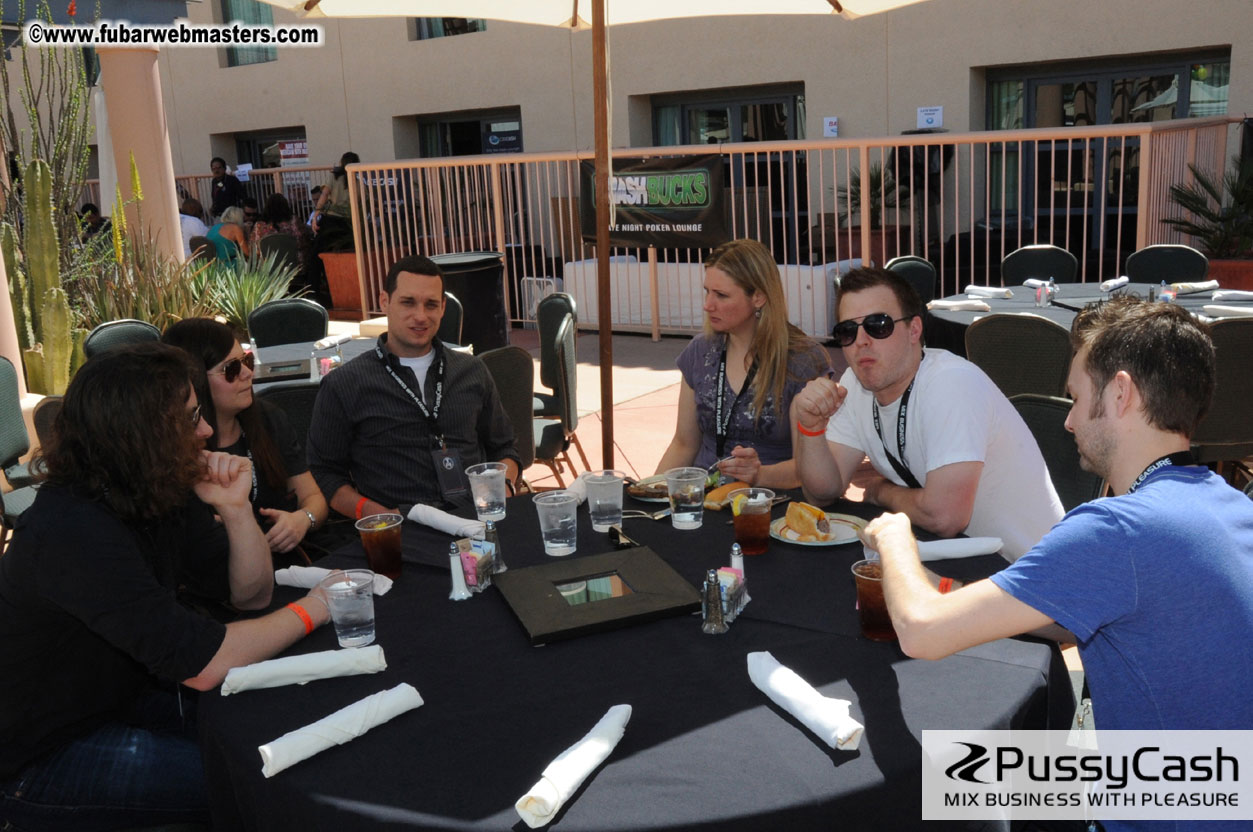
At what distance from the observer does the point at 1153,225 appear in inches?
364

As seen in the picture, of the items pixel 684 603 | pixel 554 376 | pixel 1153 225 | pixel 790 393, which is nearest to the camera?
pixel 684 603

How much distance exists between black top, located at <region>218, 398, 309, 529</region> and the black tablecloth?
3.76ft

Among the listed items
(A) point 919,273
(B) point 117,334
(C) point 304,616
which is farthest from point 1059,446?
(B) point 117,334

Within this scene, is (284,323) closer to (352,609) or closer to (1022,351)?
(1022,351)

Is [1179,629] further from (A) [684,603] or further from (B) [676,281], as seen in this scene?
(B) [676,281]

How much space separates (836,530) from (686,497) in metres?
0.40

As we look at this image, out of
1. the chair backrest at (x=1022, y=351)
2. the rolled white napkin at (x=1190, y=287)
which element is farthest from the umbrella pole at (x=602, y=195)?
the rolled white napkin at (x=1190, y=287)

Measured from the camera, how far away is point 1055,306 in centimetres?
624

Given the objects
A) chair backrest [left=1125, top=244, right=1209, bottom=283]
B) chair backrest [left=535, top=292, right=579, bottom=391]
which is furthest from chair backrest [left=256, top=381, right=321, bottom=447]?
chair backrest [left=1125, top=244, right=1209, bottom=283]

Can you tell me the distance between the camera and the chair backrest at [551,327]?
553 centimetres

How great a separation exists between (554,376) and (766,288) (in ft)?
6.53

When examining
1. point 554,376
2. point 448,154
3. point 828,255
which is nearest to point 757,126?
point 828,255

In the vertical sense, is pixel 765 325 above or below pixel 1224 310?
above

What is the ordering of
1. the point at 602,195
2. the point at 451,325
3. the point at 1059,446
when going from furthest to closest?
the point at 451,325, the point at 602,195, the point at 1059,446
